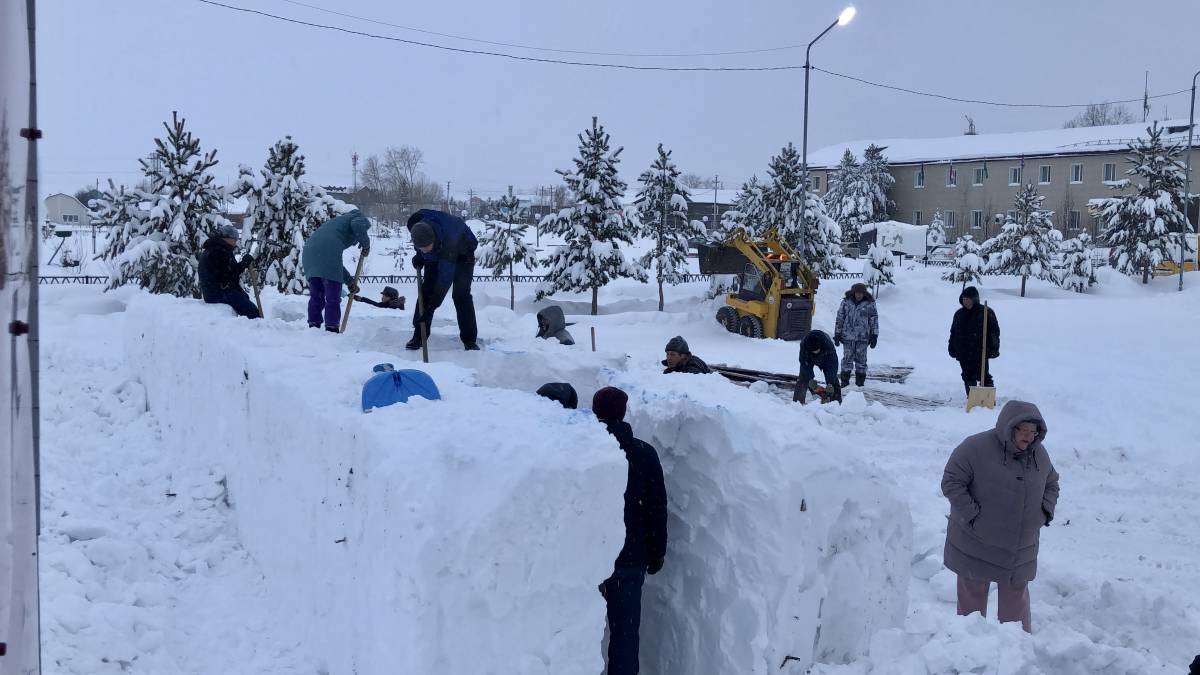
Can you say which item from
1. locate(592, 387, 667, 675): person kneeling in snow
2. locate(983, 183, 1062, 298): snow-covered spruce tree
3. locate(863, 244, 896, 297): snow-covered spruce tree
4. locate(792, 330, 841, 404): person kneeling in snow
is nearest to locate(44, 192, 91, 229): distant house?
locate(863, 244, 896, 297): snow-covered spruce tree

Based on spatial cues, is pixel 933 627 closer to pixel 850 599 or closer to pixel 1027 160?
pixel 850 599

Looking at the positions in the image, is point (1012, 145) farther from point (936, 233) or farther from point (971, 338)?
point (971, 338)

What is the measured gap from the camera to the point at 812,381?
11.3m

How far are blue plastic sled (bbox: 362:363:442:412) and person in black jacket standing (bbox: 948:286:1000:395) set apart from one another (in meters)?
8.18

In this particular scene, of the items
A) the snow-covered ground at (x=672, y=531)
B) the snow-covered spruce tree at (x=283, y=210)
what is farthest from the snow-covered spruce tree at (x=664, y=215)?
the snow-covered ground at (x=672, y=531)

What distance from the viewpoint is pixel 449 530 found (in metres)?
3.02

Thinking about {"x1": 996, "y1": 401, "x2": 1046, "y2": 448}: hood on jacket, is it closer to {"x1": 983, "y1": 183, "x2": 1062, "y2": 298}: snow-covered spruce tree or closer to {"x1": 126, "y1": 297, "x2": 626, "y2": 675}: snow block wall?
{"x1": 126, "y1": 297, "x2": 626, "y2": 675}: snow block wall

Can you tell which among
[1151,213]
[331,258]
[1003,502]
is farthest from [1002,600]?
[1151,213]

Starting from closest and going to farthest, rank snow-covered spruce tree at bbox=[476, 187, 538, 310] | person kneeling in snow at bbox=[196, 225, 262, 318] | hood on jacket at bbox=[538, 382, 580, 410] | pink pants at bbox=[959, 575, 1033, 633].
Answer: hood on jacket at bbox=[538, 382, 580, 410] < pink pants at bbox=[959, 575, 1033, 633] < person kneeling in snow at bbox=[196, 225, 262, 318] < snow-covered spruce tree at bbox=[476, 187, 538, 310]

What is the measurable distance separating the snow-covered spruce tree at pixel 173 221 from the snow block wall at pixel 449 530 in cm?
1716

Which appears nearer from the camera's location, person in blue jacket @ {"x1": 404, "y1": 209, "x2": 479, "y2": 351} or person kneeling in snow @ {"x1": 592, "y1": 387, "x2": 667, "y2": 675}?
person kneeling in snow @ {"x1": 592, "y1": 387, "x2": 667, "y2": 675}

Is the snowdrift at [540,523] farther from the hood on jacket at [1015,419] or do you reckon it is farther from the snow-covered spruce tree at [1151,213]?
the snow-covered spruce tree at [1151,213]

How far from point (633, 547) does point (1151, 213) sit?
1340 inches

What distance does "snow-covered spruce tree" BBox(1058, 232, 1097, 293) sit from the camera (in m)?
30.5
